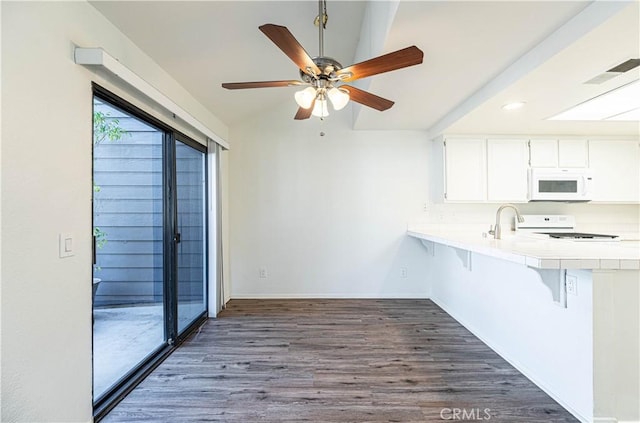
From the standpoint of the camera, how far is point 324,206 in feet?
13.6

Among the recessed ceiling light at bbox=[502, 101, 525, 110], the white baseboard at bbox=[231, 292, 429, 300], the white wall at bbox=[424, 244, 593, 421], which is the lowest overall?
the white baseboard at bbox=[231, 292, 429, 300]

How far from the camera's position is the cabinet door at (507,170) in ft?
11.9

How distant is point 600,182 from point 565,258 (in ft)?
9.57

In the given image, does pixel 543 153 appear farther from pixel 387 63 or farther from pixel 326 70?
pixel 326 70

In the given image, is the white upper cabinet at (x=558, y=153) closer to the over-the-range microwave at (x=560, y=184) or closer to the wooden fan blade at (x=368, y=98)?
the over-the-range microwave at (x=560, y=184)

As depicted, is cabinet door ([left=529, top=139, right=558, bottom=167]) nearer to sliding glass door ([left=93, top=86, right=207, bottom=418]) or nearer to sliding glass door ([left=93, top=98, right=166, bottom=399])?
sliding glass door ([left=93, top=86, right=207, bottom=418])

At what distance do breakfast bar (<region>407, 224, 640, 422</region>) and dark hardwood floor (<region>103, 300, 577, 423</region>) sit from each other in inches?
6.5

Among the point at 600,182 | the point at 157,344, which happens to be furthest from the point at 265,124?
the point at 600,182

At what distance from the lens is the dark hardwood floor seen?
1.85m

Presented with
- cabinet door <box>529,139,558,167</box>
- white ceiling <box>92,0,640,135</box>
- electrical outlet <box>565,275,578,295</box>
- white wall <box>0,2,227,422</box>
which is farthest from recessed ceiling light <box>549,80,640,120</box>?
white wall <box>0,2,227,422</box>

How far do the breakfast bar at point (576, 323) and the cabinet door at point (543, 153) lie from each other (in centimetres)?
186

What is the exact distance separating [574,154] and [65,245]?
4.88 m

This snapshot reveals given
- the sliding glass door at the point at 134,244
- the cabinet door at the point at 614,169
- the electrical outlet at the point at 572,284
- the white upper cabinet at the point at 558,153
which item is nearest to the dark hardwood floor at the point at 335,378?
the sliding glass door at the point at 134,244

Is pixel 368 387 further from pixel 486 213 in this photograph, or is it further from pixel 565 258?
pixel 486 213
